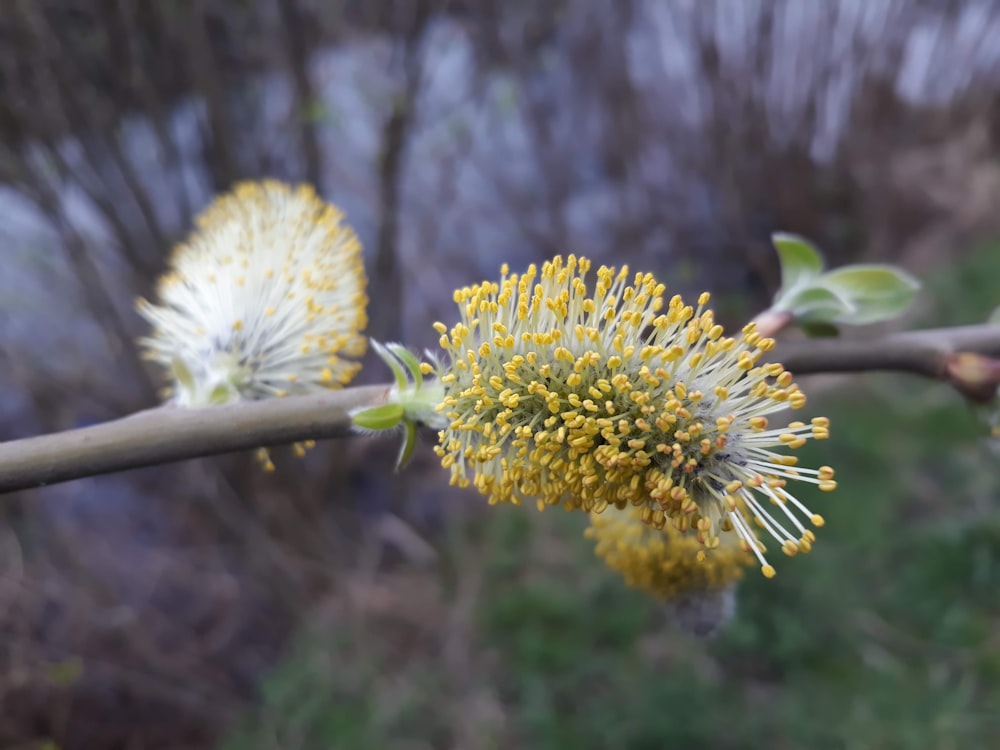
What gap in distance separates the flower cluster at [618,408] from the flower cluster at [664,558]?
140mm

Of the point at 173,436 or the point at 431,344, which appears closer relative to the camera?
the point at 173,436

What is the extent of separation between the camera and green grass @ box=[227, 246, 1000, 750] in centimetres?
175

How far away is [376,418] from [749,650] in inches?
62.4

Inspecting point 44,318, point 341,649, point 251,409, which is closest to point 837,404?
point 341,649

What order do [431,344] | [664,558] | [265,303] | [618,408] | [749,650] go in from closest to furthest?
[618,408] → [664,558] → [265,303] → [749,650] → [431,344]

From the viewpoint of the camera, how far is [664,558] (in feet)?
2.47

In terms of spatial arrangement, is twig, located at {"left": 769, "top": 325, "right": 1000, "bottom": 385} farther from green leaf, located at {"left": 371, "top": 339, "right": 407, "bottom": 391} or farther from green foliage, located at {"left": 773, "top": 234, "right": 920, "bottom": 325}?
green leaf, located at {"left": 371, "top": 339, "right": 407, "bottom": 391}

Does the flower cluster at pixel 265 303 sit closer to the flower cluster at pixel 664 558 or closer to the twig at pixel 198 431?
the twig at pixel 198 431

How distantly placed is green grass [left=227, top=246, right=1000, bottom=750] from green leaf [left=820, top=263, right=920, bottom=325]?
950 mm

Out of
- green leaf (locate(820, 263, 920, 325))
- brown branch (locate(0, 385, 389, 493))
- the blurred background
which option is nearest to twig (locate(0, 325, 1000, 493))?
brown branch (locate(0, 385, 389, 493))

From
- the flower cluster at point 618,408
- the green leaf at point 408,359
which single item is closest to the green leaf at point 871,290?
the flower cluster at point 618,408

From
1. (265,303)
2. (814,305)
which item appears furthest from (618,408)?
(265,303)

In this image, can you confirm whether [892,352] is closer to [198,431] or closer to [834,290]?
[834,290]

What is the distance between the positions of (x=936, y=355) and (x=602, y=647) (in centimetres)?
149
